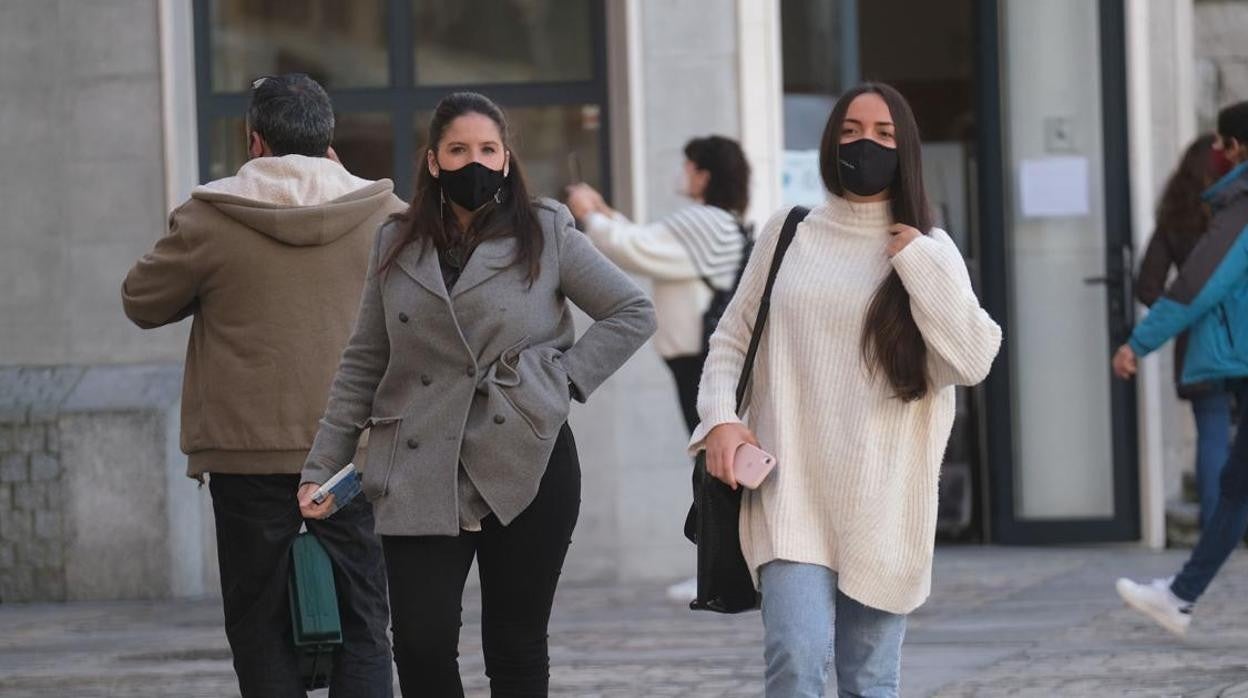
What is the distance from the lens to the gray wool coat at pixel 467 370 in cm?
480

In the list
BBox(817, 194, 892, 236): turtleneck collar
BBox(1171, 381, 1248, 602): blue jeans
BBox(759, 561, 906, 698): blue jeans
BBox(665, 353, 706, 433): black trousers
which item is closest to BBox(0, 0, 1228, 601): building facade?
BBox(665, 353, 706, 433): black trousers

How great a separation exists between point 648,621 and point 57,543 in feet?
9.08

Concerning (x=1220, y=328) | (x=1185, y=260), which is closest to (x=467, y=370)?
(x=1220, y=328)

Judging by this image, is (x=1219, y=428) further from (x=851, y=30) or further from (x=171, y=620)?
(x=171, y=620)

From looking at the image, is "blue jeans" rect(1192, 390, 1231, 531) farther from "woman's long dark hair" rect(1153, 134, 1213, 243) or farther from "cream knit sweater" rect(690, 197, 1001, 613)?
"cream knit sweater" rect(690, 197, 1001, 613)

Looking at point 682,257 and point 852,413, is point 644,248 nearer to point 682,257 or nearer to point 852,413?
point 682,257

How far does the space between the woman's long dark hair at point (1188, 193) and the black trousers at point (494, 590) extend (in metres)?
5.13

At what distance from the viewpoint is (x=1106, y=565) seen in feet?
34.3

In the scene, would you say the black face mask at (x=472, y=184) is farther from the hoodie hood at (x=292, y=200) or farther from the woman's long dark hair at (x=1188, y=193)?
the woman's long dark hair at (x=1188, y=193)

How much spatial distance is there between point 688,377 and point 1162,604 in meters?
2.23

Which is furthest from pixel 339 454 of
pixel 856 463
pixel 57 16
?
pixel 57 16

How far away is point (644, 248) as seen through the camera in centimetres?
909

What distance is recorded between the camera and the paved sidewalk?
7.24 metres

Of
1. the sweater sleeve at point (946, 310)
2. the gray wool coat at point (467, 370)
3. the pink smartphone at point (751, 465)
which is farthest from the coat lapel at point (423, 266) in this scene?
the sweater sleeve at point (946, 310)
